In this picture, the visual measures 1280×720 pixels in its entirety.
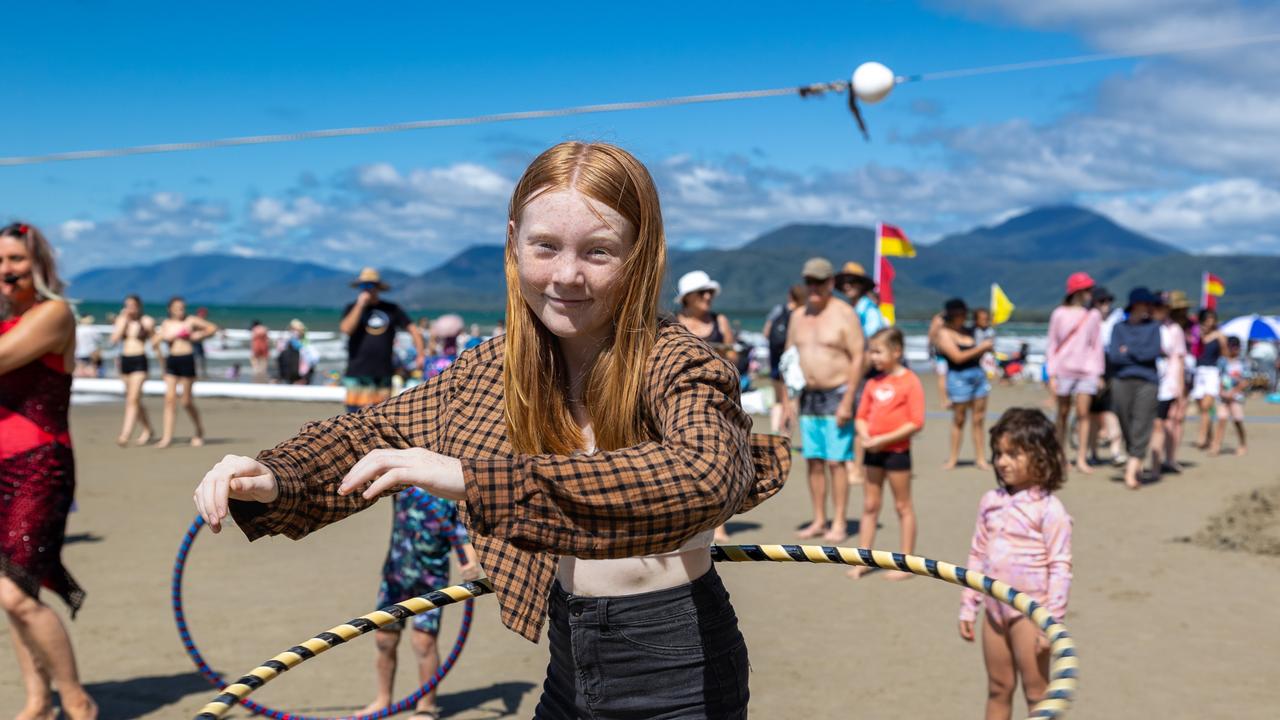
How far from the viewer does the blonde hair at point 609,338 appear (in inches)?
78.5

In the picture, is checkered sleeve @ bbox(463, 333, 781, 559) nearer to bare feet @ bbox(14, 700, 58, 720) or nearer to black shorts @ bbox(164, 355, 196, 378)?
bare feet @ bbox(14, 700, 58, 720)

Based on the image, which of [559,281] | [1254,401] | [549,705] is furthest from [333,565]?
[1254,401]

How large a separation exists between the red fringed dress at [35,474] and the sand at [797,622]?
1.02m

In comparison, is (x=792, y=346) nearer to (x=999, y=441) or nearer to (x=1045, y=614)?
(x=999, y=441)

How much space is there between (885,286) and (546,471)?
11639mm

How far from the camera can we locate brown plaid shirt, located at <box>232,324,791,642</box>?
5.29 feet

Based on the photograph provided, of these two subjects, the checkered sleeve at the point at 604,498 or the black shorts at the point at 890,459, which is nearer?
the checkered sleeve at the point at 604,498

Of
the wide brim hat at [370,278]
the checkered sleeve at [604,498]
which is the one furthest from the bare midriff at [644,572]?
the wide brim hat at [370,278]

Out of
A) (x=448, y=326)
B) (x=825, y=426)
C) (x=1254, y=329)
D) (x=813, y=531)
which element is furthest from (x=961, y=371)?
(x=1254, y=329)

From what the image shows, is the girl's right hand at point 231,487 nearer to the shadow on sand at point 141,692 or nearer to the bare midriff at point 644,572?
the bare midriff at point 644,572

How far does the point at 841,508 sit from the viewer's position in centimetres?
890

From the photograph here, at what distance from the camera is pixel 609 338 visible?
2094 millimetres

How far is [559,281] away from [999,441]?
10.0ft

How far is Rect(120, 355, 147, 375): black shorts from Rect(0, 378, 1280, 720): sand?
13.6 ft
